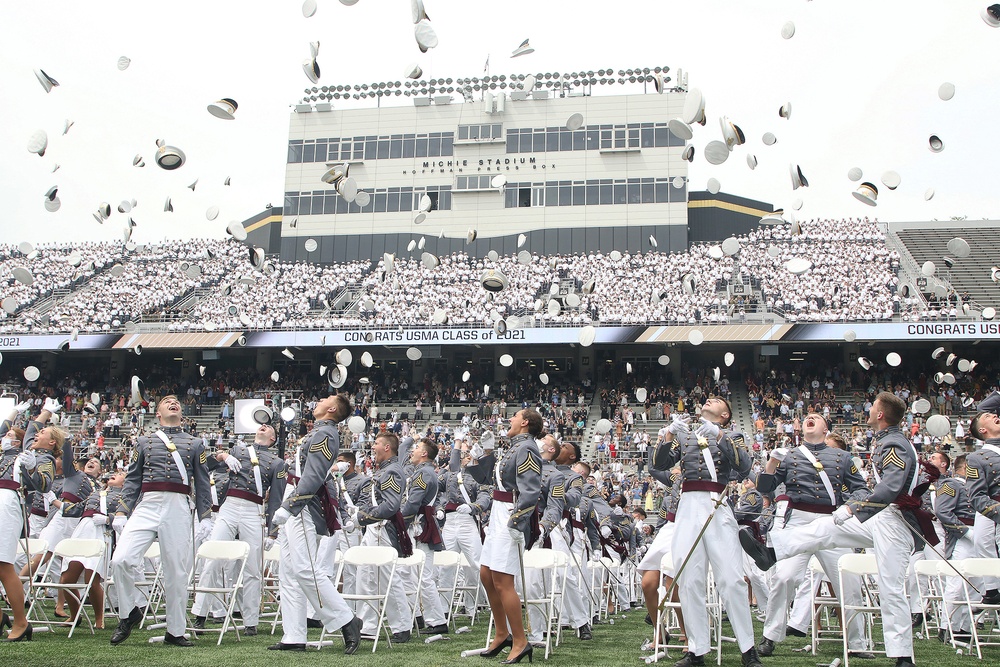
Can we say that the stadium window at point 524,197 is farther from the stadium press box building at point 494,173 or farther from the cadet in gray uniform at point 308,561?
the cadet in gray uniform at point 308,561

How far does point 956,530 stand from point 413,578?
5.80 meters

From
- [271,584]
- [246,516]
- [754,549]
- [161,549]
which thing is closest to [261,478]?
[246,516]

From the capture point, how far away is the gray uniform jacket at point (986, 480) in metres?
9.00

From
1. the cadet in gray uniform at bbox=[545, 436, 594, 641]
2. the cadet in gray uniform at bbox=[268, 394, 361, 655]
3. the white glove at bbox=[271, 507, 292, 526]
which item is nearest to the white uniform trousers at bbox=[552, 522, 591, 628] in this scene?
the cadet in gray uniform at bbox=[545, 436, 594, 641]

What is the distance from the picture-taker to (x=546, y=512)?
30.3ft

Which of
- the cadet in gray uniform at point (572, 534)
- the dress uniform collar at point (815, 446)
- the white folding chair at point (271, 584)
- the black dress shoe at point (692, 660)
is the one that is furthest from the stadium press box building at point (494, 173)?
the black dress shoe at point (692, 660)

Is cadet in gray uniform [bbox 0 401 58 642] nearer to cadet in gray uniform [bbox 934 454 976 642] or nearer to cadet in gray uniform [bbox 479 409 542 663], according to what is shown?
cadet in gray uniform [bbox 479 409 542 663]

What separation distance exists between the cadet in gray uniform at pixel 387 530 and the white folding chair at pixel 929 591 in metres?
5.02

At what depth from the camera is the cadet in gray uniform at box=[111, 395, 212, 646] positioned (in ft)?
27.2

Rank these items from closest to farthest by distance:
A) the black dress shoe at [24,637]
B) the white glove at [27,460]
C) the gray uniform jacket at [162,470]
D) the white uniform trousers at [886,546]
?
the white uniform trousers at [886,546] < the black dress shoe at [24,637] < the gray uniform jacket at [162,470] < the white glove at [27,460]

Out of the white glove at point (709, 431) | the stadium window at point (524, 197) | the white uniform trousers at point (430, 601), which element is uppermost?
the stadium window at point (524, 197)

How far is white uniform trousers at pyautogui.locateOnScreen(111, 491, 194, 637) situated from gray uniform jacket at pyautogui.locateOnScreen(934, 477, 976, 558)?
25.3 feet

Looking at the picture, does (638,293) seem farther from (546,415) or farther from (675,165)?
(675,165)

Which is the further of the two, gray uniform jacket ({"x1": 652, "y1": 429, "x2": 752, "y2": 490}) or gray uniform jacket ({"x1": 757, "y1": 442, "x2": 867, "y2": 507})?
gray uniform jacket ({"x1": 757, "y1": 442, "x2": 867, "y2": 507})
